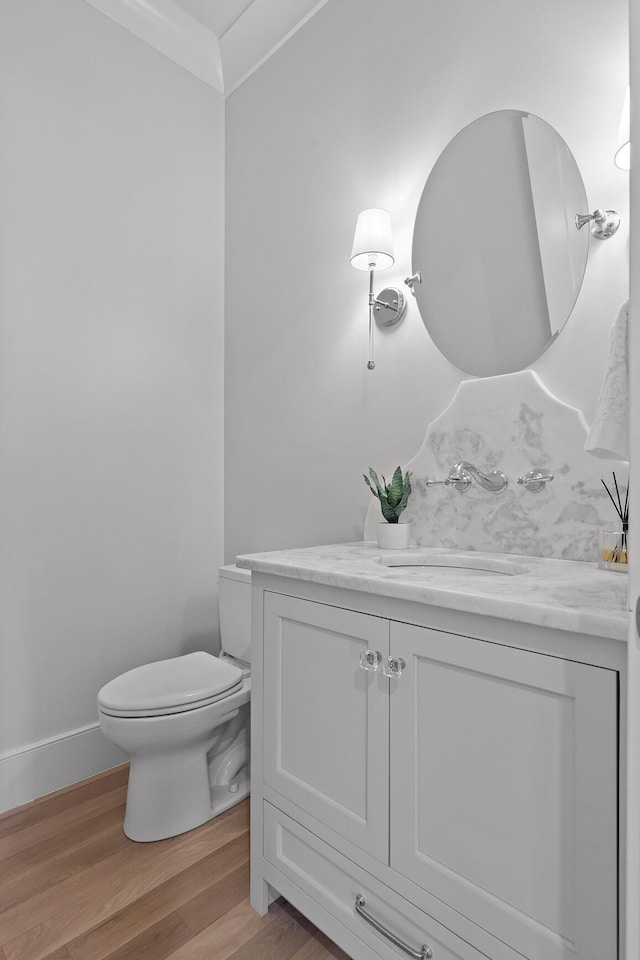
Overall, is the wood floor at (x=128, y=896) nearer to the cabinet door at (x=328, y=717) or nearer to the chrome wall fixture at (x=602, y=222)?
the cabinet door at (x=328, y=717)

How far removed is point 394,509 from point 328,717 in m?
0.64

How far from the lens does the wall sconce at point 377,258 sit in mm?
1604

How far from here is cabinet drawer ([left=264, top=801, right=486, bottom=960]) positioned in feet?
3.03

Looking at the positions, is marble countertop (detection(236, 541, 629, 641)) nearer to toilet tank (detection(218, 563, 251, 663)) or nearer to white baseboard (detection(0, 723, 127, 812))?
toilet tank (detection(218, 563, 251, 663))

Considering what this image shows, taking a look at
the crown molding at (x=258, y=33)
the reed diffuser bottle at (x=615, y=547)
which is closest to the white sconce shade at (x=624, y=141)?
the reed diffuser bottle at (x=615, y=547)

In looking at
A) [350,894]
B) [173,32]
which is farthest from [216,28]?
[350,894]

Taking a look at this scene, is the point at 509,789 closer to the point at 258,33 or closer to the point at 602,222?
the point at 602,222

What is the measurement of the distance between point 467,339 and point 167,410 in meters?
1.25

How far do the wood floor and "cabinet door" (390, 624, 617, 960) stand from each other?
520 millimetres

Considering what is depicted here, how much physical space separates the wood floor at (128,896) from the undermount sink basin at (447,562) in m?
0.87

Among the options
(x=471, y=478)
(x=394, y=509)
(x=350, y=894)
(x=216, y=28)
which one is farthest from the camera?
(x=216, y=28)

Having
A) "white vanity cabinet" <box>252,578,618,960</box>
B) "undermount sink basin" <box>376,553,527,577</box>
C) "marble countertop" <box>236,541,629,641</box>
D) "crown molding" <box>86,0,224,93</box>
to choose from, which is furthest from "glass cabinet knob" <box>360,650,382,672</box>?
"crown molding" <box>86,0,224,93</box>

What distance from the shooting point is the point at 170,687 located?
1.55 metres

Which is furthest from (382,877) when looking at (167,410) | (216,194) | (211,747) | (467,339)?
(216,194)
